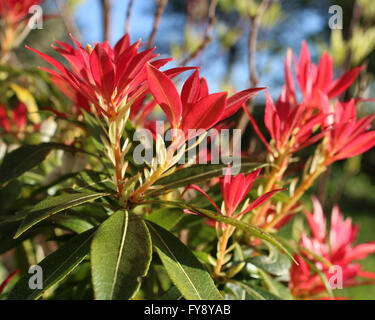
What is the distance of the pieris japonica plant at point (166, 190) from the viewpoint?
1.51 ft

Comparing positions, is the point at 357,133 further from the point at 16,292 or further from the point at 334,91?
the point at 16,292

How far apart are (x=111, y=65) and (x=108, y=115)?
0.07 meters

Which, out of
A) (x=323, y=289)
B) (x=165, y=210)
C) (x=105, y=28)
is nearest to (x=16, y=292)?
(x=165, y=210)

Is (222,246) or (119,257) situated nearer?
(119,257)

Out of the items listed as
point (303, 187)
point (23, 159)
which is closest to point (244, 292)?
point (303, 187)

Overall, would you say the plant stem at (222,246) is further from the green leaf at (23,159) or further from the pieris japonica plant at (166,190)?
the green leaf at (23,159)

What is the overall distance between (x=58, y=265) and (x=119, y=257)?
0.33ft

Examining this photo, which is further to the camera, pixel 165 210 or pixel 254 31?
pixel 254 31

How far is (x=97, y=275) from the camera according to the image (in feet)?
1.31

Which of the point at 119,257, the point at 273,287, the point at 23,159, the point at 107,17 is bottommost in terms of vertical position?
the point at 273,287

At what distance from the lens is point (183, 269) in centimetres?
49

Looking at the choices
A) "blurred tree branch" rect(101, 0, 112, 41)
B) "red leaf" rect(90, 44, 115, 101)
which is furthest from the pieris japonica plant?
"blurred tree branch" rect(101, 0, 112, 41)

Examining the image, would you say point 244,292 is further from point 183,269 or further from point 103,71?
point 103,71
